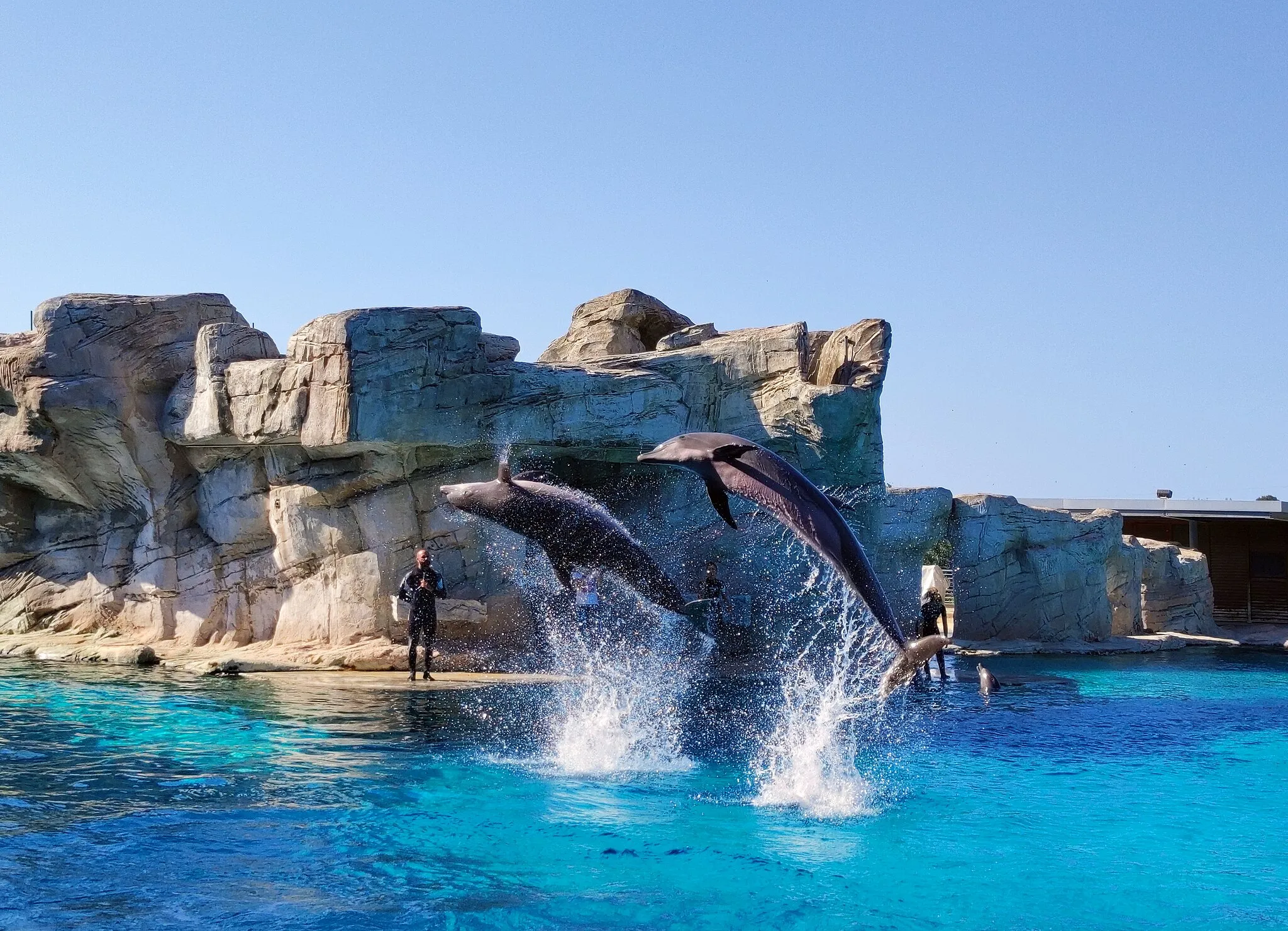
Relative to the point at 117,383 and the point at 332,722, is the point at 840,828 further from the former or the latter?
the point at 117,383

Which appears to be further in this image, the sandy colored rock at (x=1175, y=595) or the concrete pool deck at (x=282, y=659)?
the sandy colored rock at (x=1175, y=595)

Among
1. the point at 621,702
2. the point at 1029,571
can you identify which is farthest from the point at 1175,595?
the point at 621,702

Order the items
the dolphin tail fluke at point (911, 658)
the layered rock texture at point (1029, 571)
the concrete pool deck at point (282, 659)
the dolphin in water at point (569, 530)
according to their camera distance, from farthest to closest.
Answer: the layered rock texture at point (1029, 571)
the concrete pool deck at point (282, 659)
the dolphin in water at point (569, 530)
the dolphin tail fluke at point (911, 658)

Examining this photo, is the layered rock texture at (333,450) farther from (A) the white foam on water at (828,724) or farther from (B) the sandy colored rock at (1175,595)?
(B) the sandy colored rock at (1175,595)

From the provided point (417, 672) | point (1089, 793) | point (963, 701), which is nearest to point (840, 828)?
point (1089, 793)

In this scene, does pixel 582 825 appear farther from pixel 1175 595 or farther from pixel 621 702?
pixel 1175 595

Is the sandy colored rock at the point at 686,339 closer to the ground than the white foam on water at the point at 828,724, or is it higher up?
higher up

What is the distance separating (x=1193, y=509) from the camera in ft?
69.1

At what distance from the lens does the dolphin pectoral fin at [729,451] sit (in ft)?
18.9

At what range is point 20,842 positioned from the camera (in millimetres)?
5309

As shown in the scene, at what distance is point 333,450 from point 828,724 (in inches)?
229

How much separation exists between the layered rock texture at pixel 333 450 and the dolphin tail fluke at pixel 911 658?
6.62 metres

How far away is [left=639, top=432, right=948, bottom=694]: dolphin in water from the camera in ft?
18.9

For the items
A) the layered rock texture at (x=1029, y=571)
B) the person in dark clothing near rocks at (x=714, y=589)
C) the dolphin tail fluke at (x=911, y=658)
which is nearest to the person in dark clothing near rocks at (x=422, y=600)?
the person in dark clothing near rocks at (x=714, y=589)
